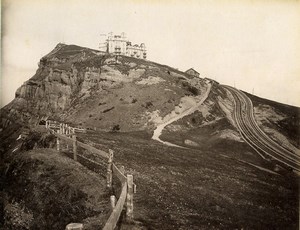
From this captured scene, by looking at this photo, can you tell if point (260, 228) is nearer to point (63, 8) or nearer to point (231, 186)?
point (231, 186)

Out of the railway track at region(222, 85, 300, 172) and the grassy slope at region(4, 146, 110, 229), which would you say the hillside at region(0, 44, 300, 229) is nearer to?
the grassy slope at region(4, 146, 110, 229)

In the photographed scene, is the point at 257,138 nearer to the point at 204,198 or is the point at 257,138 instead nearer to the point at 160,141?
the point at 160,141

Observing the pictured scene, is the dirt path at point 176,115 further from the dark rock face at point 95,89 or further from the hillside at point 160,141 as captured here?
the dark rock face at point 95,89

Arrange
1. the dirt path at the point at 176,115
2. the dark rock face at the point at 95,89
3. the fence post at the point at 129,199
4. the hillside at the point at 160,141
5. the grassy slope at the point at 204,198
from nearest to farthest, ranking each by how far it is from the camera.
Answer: the fence post at the point at 129,199
the grassy slope at the point at 204,198
the hillside at the point at 160,141
the dirt path at the point at 176,115
the dark rock face at the point at 95,89

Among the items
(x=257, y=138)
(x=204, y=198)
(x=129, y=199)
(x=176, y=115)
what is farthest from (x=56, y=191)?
(x=176, y=115)

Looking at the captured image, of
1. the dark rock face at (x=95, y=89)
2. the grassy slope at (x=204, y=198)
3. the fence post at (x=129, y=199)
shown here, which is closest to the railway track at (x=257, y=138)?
the dark rock face at (x=95, y=89)
